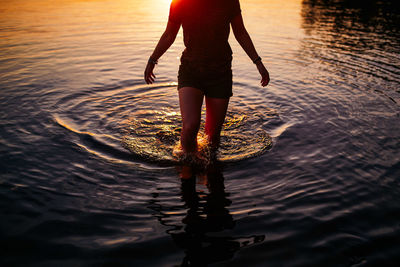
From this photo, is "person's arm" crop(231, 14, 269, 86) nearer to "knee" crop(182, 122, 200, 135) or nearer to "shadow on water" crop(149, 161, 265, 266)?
"knee" crop(182, 122, 200, 135)

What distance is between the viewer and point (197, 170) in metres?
4.70

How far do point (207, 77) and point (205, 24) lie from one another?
722 mm

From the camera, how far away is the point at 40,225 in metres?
3.44

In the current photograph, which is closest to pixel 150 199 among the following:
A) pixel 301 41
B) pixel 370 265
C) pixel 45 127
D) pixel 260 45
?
pixel 370 265

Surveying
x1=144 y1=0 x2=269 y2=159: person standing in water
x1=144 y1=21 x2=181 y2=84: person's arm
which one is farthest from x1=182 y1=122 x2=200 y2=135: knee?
x1=144 y1=21 x2=181 y2=84: person's arm

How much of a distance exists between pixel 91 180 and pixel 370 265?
3540 millimetres

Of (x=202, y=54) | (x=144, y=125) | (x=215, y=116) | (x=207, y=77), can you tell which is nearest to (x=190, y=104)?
(x=207, y=77)

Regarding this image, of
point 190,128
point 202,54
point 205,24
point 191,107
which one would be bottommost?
point 190,128

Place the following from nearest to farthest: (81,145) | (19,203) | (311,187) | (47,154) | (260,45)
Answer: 1. (19,203)
2. (311,187)
3. (47,154)
4. (81,145)
5. (260,45)

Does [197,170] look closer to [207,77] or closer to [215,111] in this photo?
[215,111]

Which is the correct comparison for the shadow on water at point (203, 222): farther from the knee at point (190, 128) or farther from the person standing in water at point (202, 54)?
the person standing in water at point (202, 54)

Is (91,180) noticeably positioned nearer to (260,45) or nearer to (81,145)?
(81,145)

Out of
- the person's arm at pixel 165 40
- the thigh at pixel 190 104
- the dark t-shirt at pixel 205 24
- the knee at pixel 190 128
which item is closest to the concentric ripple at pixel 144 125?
the knee at pixel 190 128

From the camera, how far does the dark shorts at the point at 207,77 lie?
4367mm
